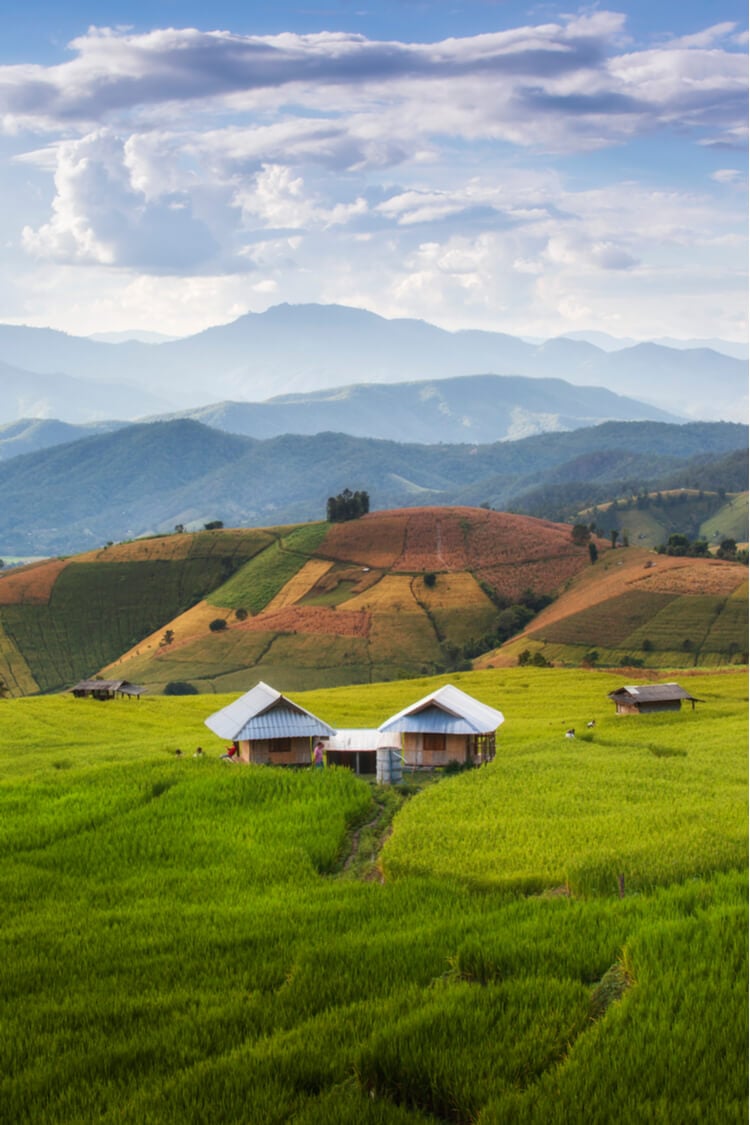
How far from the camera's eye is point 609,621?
6447 inches

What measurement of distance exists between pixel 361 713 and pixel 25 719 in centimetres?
2618

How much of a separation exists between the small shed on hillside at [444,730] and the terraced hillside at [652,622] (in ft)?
307

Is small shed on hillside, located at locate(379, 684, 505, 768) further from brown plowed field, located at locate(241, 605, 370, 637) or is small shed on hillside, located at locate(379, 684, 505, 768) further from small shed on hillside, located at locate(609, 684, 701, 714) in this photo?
brown plowed field, located at locate(241, 605, 370, 637)

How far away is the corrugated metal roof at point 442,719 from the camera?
171 feet

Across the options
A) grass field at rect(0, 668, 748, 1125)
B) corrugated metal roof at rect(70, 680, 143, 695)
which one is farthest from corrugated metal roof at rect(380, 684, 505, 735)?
corrugated metal roof at rect(70, 680, 143, 695)

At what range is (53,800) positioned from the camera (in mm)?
36750

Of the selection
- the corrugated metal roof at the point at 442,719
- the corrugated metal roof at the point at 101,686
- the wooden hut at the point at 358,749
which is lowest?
the wooden hut at the point at 358,749

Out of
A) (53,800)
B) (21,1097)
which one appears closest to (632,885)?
(21,1097)

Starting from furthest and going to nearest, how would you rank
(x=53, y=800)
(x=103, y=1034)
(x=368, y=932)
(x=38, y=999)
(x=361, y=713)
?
(x=361, y=713) < (x=53, y=800) < (x=368, y=932) < (x=38, y=999) < (x=103, y=1034)

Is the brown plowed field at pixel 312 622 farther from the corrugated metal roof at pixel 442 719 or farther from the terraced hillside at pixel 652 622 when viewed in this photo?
the corrugated metal roof at pixel 442 719

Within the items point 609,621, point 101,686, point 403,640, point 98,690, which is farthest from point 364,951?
point 403,640

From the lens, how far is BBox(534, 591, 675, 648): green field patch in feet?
525

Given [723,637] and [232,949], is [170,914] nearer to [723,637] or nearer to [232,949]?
[232,949]

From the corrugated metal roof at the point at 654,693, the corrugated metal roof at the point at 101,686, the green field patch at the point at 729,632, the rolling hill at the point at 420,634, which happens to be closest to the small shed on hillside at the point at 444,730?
the corrugated metal roof at the point at 654,693
